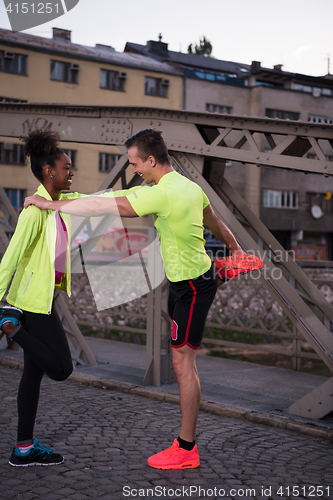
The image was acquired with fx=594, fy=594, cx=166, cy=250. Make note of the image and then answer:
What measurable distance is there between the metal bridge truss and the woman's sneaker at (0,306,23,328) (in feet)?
9.39

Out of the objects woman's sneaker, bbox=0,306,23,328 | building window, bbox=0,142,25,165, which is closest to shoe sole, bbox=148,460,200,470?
woman's sneaker, bbox=0,306,23,328

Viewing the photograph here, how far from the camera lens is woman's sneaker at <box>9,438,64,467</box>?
411 cm

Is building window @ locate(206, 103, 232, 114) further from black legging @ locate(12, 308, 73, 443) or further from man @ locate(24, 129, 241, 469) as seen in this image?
black legging @ locate(12, 308, 73, 443)

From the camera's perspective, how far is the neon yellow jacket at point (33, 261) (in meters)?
4.05

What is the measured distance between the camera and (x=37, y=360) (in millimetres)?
4039

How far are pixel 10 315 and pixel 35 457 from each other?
1.03 metres

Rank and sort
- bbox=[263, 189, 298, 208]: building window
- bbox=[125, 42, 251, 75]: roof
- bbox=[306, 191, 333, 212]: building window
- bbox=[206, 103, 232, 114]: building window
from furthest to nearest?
bbox=[306, 191, 333, 212]: building window, bbox=[263, 189, 298, 208]: building window, bbox=[125, 42, 251, 75]: roof, bbox=[206, 103, 232, 114]: building window

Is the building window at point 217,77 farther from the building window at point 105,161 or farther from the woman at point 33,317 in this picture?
the woman at point 33,317

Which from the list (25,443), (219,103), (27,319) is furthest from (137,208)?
(219,103)

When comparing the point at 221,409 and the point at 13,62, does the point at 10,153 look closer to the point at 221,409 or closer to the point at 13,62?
the point at 13,62

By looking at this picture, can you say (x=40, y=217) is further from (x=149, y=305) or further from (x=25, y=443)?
(x=149, y=305)

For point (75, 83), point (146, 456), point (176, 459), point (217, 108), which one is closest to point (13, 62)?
point (75, 83)

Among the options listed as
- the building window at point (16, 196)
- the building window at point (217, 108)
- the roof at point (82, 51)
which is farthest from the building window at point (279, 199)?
the building window at point (16, 196)

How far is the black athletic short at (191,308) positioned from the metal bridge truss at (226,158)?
197 centimetres
